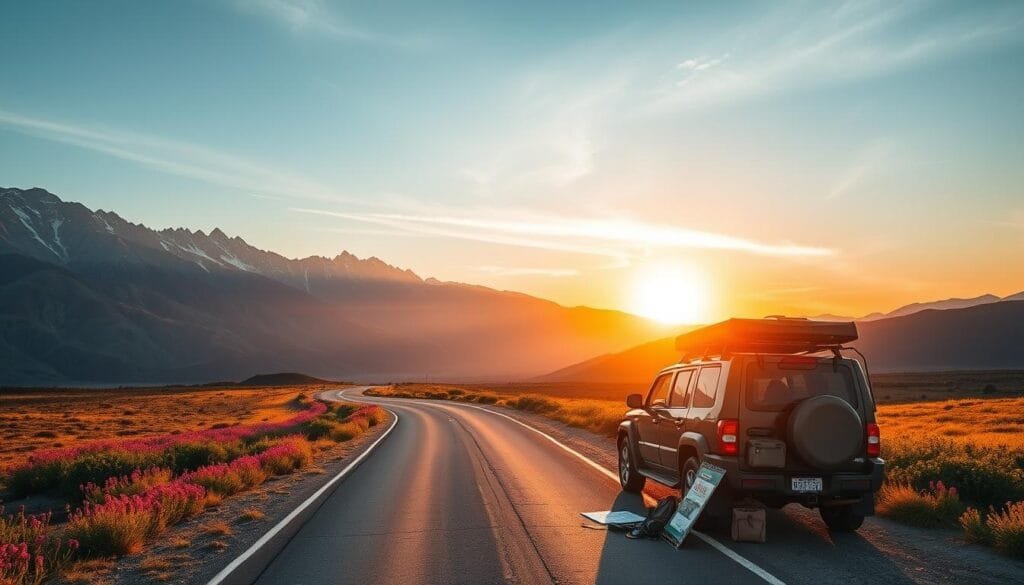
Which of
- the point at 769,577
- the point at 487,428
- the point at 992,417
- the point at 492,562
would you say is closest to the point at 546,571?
the point at 492,562

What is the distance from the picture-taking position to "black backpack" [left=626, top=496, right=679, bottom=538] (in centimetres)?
Result: 930

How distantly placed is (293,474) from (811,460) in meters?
12.2

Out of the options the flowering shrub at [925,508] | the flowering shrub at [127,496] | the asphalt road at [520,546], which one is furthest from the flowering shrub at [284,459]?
the flowering shrub at [925,508]

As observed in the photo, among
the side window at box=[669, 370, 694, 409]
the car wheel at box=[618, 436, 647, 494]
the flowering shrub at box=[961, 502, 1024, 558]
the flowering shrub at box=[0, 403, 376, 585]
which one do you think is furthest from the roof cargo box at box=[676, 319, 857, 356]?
the flowering shrub at box=[0, 403, 376, 585]

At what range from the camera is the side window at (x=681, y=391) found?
34.8ft

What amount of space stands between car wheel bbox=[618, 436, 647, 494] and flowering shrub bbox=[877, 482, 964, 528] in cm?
375

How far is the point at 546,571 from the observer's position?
767cm

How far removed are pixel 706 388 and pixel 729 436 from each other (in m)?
0.99

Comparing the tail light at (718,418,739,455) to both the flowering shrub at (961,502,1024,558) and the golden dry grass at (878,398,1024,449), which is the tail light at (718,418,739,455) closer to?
the flowering shrub at (961,502,1024,558)

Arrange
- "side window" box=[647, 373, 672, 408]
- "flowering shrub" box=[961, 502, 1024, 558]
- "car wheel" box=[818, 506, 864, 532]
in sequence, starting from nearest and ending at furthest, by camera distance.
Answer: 1. "flowering shrub" box=[961, 502, 1024, 558]
2. "car wheel" box=[818, 506, 864, 532]
3. "side window" box=[647, 373, 672, 408]

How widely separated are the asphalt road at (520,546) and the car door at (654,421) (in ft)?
2.77

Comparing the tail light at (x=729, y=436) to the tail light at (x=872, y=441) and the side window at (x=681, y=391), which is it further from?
the tail light at (x=872, y=441)

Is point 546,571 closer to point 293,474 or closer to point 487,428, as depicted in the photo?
point 293,474

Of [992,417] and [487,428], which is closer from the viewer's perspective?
[487,428]
